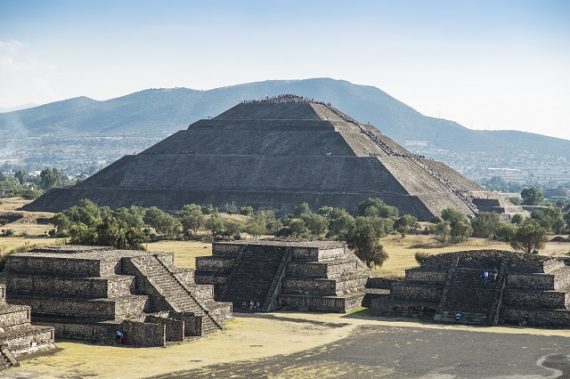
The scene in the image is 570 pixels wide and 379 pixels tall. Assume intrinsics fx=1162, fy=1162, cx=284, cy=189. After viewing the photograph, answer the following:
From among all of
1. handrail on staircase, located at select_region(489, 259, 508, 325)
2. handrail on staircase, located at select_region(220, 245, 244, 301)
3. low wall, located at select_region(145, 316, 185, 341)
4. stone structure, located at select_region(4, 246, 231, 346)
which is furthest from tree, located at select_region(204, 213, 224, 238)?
low wall, located at select_region(145, 316, 185, 341)

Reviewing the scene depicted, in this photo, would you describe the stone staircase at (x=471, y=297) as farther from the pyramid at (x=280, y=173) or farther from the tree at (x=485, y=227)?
the pyramid at (x=280, y=173)

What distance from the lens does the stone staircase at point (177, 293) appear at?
178 ft

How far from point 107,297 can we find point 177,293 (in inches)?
180

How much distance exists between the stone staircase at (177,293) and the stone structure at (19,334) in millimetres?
7592

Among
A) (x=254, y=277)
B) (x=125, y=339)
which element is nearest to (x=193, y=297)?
(x=125, y=339)

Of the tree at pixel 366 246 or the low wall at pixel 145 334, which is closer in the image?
the low wall at pixel 145 334

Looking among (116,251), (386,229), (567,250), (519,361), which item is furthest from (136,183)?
(519,361)

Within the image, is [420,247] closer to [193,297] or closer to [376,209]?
[376,209]

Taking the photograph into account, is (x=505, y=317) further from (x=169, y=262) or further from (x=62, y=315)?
(x=62, y=315)

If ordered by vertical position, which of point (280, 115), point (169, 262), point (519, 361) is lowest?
point (519, 361)

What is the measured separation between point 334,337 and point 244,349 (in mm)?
5901

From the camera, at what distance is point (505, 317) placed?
59688mm

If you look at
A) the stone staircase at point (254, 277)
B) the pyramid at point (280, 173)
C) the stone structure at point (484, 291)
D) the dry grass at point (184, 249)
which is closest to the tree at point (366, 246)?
the dry grass at point (184, 249)

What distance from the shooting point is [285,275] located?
65.4 meters
